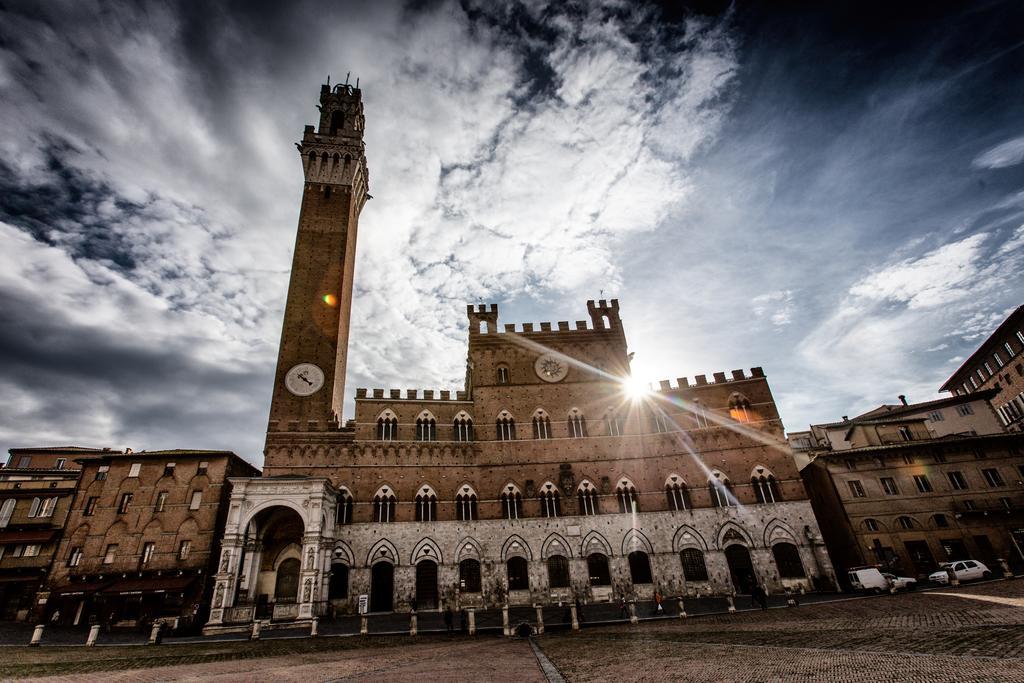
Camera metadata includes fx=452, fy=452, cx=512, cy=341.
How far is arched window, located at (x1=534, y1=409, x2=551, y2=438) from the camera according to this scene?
30.0 m

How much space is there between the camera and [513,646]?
48.6 feet

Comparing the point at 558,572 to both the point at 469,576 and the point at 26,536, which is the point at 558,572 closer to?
the point at 469,576

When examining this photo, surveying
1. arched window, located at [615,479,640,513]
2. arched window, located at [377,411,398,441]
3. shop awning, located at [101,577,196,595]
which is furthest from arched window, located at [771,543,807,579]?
shop awning, located at [101,577,196,595]

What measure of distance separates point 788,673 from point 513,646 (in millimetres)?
9169

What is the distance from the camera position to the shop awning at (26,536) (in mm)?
26750

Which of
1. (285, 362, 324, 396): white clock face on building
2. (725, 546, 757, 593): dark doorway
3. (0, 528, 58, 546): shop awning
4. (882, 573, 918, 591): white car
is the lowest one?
(882, 573, 918, 591): white car

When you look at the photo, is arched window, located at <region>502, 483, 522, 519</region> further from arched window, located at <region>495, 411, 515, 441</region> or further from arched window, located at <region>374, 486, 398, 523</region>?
arched window, located at <region>374, 486, 398, 523</region>

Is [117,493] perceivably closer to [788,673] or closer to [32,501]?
[32,501]

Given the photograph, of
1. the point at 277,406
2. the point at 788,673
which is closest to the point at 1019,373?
the point at 788,673

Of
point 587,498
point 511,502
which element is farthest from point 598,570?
point 511,502

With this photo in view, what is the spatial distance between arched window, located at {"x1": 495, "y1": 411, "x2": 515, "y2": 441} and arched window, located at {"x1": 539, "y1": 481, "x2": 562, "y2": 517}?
3891 mm

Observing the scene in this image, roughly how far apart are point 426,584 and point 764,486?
21.0 m

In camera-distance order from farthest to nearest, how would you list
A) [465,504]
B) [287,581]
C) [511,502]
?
[511,502], [465,504], [287,581]

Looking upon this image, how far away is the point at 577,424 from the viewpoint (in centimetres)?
3039
